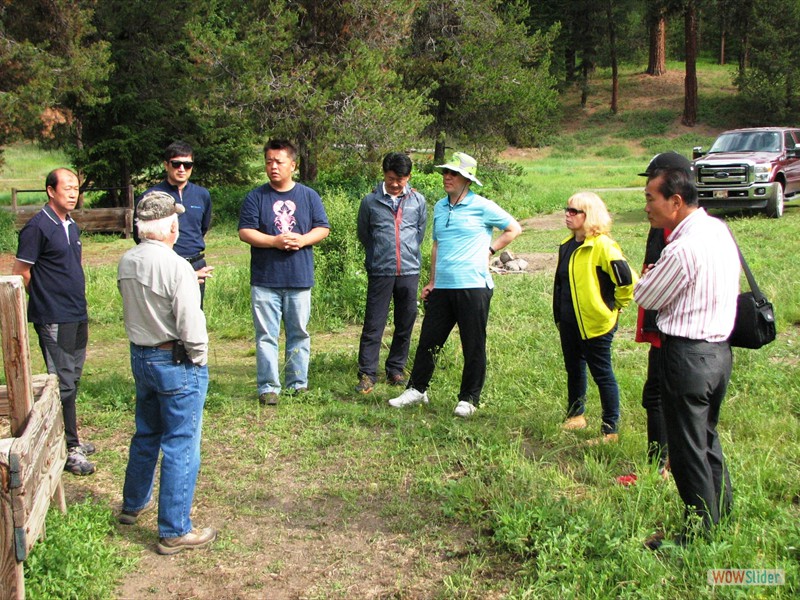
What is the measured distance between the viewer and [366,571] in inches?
151

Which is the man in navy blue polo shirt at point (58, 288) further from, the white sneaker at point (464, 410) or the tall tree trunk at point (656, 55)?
the tall tree trunk at point (656, 55)

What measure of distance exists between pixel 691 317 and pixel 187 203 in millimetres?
4191

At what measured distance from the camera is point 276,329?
637 centimetres

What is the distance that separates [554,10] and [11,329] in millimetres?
52931

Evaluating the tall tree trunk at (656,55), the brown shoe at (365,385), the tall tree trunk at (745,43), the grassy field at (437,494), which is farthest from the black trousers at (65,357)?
the tall tree trunk at (656,55)

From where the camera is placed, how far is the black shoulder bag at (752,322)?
3660 millimetres

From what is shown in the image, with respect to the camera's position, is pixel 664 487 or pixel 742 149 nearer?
pixel 664 487

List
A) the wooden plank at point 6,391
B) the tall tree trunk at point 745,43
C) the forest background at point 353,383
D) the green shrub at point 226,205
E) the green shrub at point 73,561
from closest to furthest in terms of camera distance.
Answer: the green shrub at point 73,561 → the forest background at point 353,383 → the wooden plank at point 6,391 → the green shrub at point 226,205 → the tall tree trunk at point 745,43

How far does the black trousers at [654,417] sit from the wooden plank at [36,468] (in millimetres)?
3302

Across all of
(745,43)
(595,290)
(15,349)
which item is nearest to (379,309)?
(595,290)

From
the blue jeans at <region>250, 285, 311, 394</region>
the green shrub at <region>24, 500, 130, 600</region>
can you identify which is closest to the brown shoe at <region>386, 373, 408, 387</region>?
the blue jeans at <region>250, 285, 311, 394</region>

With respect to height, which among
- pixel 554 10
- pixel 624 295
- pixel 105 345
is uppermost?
pixel 554 10

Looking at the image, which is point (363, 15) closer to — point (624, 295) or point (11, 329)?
point (624, 295)

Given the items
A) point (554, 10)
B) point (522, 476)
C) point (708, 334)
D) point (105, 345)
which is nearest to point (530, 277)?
point (105, 345)
